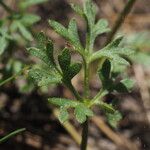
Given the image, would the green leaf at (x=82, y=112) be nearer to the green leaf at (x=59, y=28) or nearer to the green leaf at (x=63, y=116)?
the green leaf at (x=63, y=116)

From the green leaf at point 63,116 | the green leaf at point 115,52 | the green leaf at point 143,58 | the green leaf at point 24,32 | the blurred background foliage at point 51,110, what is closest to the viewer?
the green leaf at point 63,116

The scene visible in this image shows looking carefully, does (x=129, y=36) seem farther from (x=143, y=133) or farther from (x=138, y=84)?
(x=143, y=133)

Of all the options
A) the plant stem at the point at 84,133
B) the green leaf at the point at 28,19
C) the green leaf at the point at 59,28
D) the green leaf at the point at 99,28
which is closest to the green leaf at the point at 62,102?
the plant stem at the point at 84,133

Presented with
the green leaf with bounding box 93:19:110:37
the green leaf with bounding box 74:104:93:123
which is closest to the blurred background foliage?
the green leaf with bounding box 93:19:110:37

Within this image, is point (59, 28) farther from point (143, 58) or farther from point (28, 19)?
point (143, 58)

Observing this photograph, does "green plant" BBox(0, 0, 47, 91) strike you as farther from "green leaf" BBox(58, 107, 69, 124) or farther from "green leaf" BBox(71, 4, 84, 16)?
"green leaf" BBox(58, 107, 69, 124)

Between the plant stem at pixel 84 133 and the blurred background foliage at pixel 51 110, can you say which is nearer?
the plant stem at pixel 84 133

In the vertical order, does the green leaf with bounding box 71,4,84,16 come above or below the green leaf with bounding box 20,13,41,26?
above
